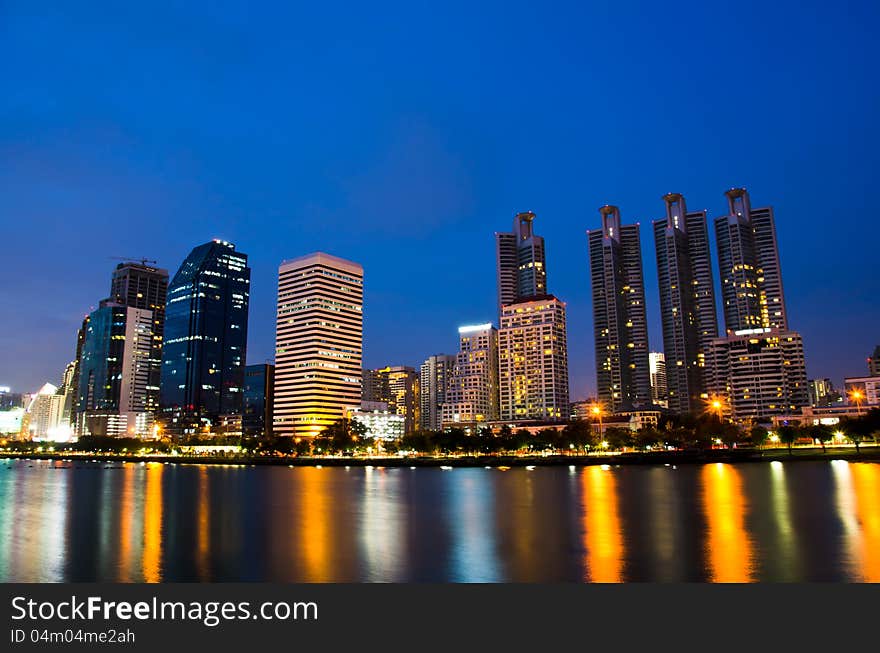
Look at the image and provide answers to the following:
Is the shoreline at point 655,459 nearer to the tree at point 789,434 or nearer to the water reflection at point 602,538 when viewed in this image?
the tree at point 789,434

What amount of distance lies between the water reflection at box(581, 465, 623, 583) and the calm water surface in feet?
0.39

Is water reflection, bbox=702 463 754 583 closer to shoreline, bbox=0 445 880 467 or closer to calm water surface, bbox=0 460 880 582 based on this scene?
calm water surface, bbox=0 460 880 582

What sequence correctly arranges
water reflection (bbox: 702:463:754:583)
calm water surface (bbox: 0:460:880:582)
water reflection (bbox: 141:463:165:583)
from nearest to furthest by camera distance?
water reflection (bbox: 702:463:754:583) → calm water surface (bbox: 0:460:880:582) → water reflection (bbox: 141:463:165:583)

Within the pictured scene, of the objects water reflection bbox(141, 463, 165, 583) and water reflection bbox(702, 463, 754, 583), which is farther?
water reflection bbox(141, 463, 165, 583)

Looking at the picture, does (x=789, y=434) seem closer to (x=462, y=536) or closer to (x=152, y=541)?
(x=462, y=536)

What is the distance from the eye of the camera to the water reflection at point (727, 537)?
26422mm

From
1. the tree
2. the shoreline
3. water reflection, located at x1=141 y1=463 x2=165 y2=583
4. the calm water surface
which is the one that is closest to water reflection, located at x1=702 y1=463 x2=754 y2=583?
the calm water surface

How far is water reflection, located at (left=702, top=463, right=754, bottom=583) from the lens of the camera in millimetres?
26422

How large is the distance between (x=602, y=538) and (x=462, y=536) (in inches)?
321

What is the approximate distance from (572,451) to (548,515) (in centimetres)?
12643

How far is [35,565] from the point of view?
3212cm

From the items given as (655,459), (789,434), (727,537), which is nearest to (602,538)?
(727,537)

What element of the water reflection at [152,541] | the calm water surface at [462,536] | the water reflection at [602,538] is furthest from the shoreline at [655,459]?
the water reflection at [152,541]

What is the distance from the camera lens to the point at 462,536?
38469mm
